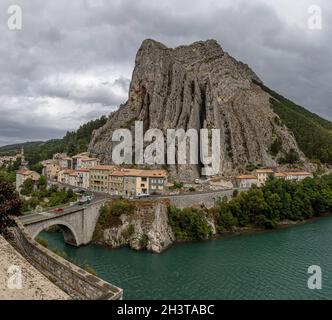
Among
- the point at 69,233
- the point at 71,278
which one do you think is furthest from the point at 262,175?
the point at 71,278

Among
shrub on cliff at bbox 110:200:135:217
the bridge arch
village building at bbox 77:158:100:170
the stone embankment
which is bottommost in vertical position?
the bridge arch

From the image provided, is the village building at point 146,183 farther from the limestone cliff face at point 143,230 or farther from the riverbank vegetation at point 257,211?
the limestone cliff face at point 143,230

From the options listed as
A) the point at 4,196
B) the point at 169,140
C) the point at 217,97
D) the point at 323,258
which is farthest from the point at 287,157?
the point at 4,196

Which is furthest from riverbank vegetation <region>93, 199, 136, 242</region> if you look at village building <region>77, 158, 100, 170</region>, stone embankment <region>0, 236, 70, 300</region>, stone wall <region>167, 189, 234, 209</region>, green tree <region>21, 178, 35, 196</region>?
village building <region>77, 158, 100, 170</region>

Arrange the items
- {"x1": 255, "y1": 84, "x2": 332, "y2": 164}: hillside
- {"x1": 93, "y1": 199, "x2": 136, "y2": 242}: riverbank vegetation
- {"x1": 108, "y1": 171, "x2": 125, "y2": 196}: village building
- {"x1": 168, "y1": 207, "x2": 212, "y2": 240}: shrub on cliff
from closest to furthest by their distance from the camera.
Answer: {"x1": 93, "y1": 199, "x2": 136, "y2": 242}: riverbank vegetation → {"x1": 168, "y1": 207, "x2": 212, "y2": 240}: shrub on cliff → {"x1": 108, "y1": 171, "x2": 125, "y2": 196}: village building → {"x1": 255, "y1": 84, "x2": 332, "y2": 164}: hillside

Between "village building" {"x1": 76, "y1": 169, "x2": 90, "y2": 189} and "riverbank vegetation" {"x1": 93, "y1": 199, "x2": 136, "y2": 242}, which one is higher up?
"village building" {"x1": 76, "y1": 169, "x2": 90, "y2": 189}

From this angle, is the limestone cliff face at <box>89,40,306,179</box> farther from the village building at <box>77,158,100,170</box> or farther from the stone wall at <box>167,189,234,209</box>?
the stone wall at <box>167,189,234,209</box>
